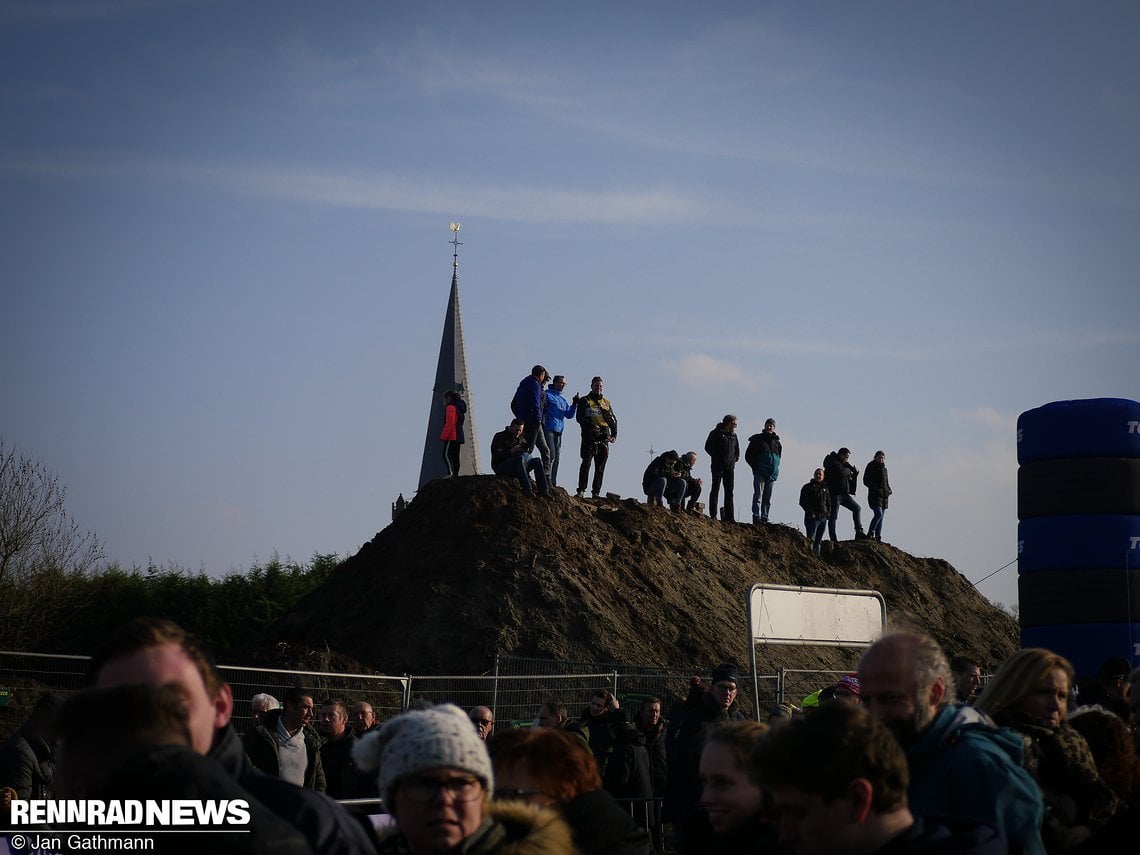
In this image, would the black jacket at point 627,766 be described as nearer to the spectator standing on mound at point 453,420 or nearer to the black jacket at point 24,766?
the black jacket at point 24,766

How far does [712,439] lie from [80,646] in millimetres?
16857

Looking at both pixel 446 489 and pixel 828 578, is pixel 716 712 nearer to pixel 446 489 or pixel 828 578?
pixel 446 489

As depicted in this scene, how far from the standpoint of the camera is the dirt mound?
24766mm

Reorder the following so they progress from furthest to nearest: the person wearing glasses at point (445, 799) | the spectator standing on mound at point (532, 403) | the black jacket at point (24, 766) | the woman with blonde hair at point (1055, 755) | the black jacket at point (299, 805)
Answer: the spectator standing on mound at point (532, 403) < the black jacket at point (24, 766) < the woman with blonde hair at point (1055, 755) < the person wearing glasses at point (445, 799) < the black jacket at point (299, 805)

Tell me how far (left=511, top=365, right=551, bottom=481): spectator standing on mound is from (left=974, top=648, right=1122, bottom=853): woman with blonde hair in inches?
734

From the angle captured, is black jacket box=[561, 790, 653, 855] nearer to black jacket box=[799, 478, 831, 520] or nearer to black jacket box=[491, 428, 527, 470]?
black jacket box=[491, 428, 527, 470]

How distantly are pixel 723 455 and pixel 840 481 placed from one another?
9.62 ft

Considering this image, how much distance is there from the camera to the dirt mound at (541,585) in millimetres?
24766

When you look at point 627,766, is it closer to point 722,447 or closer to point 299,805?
point 299,805

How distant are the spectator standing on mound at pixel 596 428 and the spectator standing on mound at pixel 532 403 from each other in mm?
958

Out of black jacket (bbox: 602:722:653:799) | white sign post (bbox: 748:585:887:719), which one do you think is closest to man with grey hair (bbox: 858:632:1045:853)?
black jacket (bbox: 602:722:653:799)

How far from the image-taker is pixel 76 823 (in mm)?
2711

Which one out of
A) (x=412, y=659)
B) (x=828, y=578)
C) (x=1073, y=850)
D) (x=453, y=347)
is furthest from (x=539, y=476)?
(x=453, y=347)

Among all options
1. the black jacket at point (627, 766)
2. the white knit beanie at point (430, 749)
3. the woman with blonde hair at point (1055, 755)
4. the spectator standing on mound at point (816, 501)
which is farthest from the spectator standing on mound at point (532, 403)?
the white knit beanie at point (430, 749)
